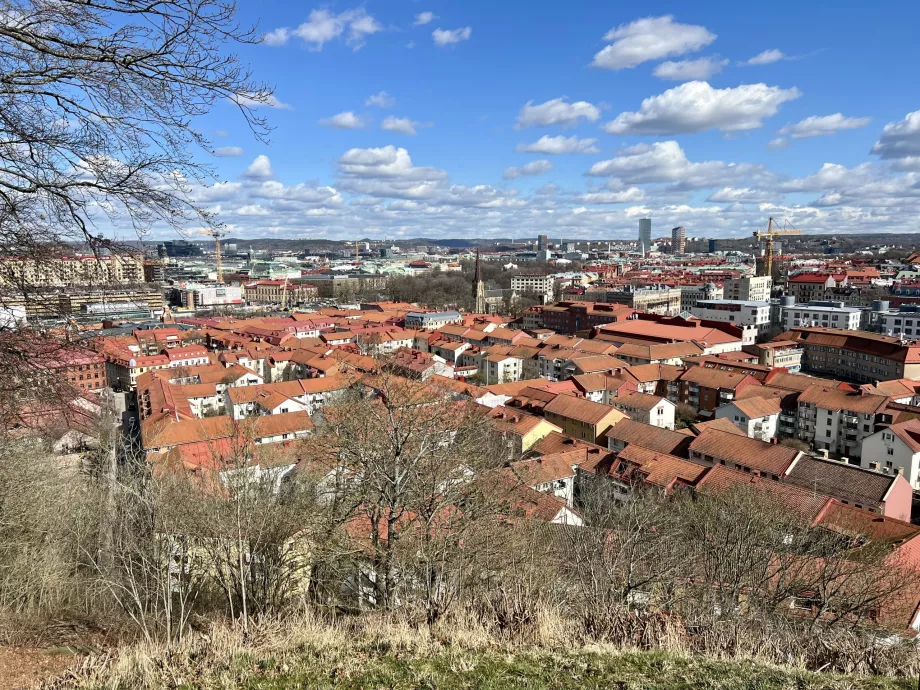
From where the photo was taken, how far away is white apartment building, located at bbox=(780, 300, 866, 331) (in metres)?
41.7

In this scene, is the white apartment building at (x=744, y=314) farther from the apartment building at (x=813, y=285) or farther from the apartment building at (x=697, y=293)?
the apartment building at (x=813, y=285)

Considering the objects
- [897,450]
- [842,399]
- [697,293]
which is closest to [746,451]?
[897,450]

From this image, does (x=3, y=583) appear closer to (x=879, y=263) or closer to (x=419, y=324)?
(x=419, y=324)

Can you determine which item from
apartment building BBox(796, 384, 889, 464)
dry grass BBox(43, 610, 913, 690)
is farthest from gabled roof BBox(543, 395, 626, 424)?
dry grass BBox(43, 610, 913, 690)

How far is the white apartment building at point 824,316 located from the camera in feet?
137

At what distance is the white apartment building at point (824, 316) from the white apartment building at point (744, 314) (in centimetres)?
149

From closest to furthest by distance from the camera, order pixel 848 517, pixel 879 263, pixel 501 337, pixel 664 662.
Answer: pixel 664 662
pixel 848 517
pixel 501 337
pixel 879 263

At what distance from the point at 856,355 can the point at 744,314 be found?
15.5m

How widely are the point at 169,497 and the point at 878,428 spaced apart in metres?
22.0

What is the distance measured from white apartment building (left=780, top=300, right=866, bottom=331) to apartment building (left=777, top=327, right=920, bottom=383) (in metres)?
8.91

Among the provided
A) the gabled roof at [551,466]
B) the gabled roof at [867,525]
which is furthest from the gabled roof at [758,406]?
the gabled roof at [867,525]

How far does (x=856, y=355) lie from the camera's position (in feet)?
102

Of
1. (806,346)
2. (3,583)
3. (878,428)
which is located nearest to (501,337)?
(806,346)

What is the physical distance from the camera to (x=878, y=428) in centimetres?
1967
